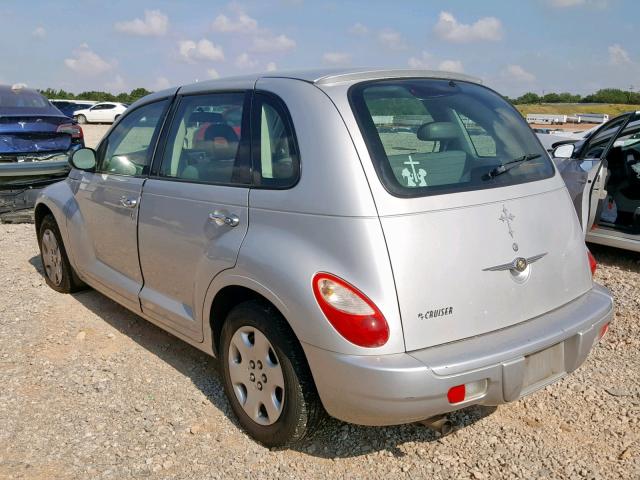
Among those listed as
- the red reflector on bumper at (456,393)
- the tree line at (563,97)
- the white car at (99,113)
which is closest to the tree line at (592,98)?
the tree line at (563,97)

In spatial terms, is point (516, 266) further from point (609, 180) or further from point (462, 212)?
point (609, 180)

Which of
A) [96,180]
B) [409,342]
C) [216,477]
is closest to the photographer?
[409,342]

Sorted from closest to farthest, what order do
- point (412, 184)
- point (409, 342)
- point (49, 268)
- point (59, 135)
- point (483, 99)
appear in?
point (409, 342) < point (412, 184) < point (483, 99) < point (49, 268) < point (59, 135)

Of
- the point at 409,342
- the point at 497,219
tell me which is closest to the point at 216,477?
the point at 409,342

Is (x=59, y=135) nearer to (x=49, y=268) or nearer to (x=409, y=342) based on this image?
(x=49, y=268)

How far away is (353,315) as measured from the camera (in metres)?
2.36

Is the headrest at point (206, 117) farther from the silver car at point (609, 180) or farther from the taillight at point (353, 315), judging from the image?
the silver car at point (609, 180)

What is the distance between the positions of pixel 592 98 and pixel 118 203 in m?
39.7

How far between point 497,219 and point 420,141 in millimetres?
535

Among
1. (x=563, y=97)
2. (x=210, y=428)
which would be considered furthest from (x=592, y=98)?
(x=210, y=428)

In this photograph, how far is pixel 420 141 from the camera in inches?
113

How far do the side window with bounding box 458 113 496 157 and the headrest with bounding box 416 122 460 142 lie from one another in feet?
0.30

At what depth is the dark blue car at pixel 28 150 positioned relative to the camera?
7.87 meters

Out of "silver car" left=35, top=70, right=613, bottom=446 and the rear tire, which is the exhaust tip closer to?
"silver car" left=35, top=70, right=613, bottom=446
